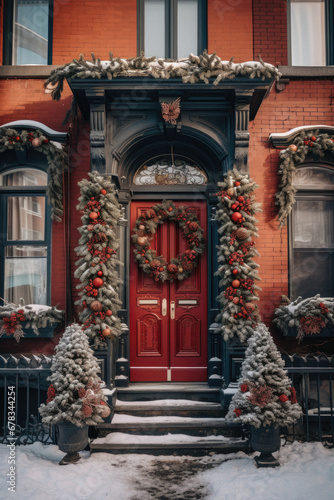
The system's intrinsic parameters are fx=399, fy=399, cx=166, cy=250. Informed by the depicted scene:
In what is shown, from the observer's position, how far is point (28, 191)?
6738 mm

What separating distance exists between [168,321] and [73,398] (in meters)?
2.25

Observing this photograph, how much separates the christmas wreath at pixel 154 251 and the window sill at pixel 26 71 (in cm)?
291

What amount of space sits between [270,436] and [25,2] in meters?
7.90

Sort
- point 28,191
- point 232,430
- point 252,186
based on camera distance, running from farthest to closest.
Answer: point 28,191
point 252,186
point 232,430

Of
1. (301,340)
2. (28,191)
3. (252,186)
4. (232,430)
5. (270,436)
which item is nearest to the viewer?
(270,436)

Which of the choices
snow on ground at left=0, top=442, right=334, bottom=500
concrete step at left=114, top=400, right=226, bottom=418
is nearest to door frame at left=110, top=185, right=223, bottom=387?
concrete step at left=114, top=400, right=226, bottom=418

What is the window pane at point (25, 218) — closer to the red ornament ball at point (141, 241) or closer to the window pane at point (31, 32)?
the red ornament ball at point (141, 241)

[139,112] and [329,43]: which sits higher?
[329,43]

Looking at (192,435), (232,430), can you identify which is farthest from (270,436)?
(192,435)

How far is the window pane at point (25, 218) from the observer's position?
6765mm

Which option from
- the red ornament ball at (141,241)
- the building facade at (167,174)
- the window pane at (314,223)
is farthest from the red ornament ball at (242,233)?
the red ornament ball at (141,241)

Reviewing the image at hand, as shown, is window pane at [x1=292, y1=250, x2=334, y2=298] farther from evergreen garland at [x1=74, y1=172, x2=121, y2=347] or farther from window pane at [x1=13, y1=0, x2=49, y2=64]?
window pane at [x1=13, y1=0, x2=49, y2=64]

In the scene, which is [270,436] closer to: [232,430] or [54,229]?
[232,430]

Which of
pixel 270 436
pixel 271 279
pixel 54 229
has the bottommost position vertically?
pixel 270 436
